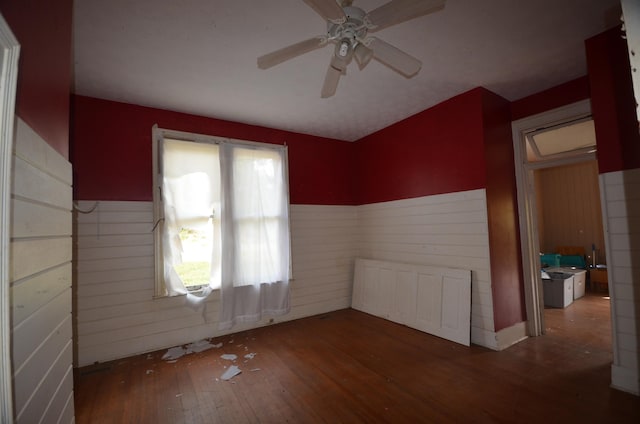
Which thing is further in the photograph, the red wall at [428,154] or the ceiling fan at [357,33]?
the red wall at [428,154]

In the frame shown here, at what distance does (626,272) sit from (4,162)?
3.63 m

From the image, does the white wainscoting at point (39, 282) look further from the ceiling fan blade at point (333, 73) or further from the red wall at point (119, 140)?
the red wall at point (119, 140)

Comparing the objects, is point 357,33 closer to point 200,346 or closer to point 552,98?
point 552,98

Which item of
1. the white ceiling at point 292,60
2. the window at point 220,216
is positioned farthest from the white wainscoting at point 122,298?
the white ceiling at point 292,60

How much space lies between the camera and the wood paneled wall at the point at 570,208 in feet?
18.3

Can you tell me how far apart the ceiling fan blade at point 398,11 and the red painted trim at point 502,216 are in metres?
2.00

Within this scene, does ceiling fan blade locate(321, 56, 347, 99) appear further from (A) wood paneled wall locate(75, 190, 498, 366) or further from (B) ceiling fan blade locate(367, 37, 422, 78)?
(A) wood paneled wall locate(75, 190, 498, 366)

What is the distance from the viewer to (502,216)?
3082mm

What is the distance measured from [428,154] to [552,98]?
139 centimetres

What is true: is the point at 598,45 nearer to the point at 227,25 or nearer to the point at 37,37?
the point at 227,25

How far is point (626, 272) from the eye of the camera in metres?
2.14

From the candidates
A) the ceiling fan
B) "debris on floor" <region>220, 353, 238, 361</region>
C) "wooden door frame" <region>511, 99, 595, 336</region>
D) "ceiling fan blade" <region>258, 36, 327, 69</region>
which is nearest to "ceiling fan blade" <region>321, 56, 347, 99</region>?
the ceiling fan

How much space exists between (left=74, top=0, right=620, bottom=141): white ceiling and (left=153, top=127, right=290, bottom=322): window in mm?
522

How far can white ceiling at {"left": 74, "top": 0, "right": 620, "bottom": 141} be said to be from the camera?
6.22 ft
